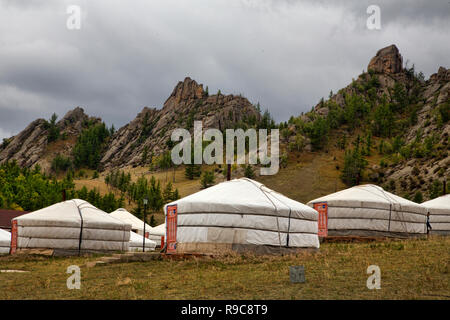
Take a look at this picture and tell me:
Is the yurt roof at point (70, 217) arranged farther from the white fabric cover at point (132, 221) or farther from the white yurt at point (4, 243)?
the white fabric cover at point (132, 221)

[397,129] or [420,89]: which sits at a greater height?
[420,89]

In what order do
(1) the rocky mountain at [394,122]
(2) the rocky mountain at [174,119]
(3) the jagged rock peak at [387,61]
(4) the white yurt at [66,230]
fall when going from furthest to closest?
A: (2) the rocky mountain at [174,119] → (3) the jagged rock peak at [387,61] → (1) the rocky mountain at [394,122] → (4) the white yurt at [66,230]

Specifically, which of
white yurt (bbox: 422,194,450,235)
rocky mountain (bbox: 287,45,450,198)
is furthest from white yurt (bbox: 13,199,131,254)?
rocky mountain (bbox: 287,45,450,198)

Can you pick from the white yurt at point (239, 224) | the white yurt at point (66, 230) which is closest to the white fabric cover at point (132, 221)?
the white yurt at point (66, 230)

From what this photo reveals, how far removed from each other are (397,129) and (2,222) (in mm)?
56420

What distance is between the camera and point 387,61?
92625 mm

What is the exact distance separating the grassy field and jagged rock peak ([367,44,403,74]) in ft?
279

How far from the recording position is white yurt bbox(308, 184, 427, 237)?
17.3m

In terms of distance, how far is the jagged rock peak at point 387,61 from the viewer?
302ft

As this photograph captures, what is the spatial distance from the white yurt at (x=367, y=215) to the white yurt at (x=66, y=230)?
7624 mm

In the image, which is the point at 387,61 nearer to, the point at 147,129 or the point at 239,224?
the point at 147,129

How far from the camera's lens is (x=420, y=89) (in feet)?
284
